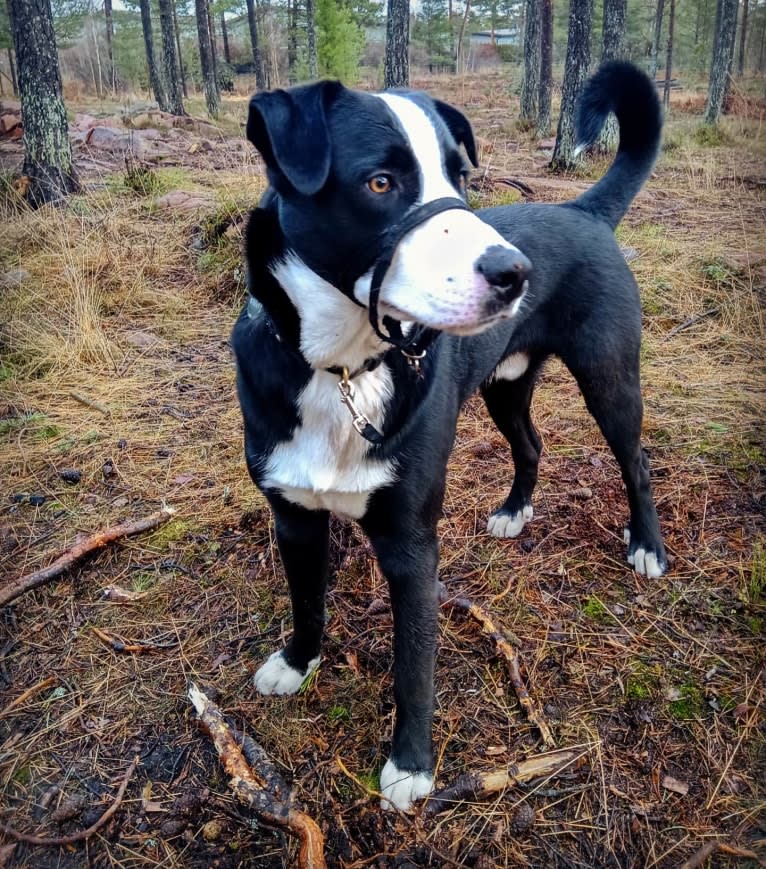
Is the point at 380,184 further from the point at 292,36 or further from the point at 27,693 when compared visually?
the point at 292,36

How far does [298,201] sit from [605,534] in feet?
6.54

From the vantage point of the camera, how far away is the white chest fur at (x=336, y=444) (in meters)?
1.64

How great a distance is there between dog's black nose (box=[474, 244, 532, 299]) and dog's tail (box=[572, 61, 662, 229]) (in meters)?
1.27

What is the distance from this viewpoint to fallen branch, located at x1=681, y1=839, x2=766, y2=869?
5.21 feet

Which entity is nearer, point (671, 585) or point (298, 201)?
point (298, 201)

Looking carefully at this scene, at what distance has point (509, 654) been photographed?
7.05 ft

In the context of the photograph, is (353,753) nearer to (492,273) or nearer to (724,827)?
(724,827)

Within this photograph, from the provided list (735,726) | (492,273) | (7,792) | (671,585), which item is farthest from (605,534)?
(7,792)

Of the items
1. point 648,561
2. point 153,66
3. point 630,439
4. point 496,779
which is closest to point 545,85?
point 630,439

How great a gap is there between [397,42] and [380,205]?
9718mm

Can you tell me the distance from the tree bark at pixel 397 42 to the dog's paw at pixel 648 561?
29.0ft

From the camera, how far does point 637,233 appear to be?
18.9 feet

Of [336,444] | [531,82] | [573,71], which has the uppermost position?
[531,82]

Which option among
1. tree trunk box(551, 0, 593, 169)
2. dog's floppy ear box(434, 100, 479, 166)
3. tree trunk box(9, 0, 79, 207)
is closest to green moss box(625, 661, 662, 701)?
dog's floppy ear box(434, 100, 479, 166)
